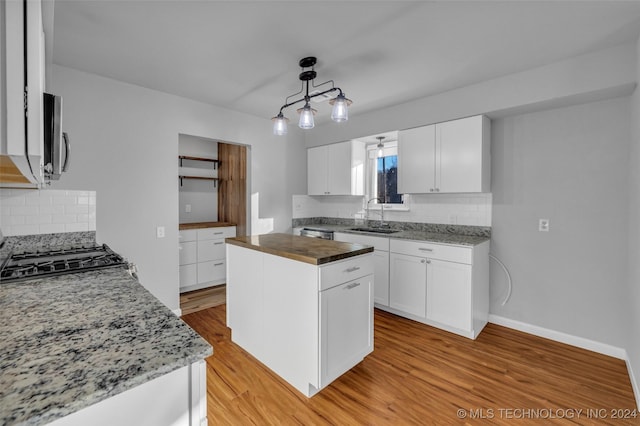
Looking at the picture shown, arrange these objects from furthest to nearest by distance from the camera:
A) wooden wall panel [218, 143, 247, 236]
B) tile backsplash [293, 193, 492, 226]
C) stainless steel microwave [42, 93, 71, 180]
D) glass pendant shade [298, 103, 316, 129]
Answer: wooden wall panel [218, 143, 247, 236]
tile backsplash [293, 193, 492, 226]
glass pendant shade [298, 103, 316, 129]
stainless steel microwave [42, 93, 71, 180]

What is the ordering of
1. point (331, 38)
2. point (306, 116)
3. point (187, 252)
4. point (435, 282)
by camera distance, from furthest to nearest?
point (187, 252) → point (435, 282) → point (306, 116) → point (331, 38)

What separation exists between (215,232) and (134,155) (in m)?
1.62

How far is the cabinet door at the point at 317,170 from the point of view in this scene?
4.31 meters

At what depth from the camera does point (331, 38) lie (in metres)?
2.01

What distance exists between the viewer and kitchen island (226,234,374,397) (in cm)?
187

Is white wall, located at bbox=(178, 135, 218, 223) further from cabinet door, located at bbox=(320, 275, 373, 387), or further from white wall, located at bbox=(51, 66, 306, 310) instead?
cabinet door, located at bbox=(320, 275, 373, 387)

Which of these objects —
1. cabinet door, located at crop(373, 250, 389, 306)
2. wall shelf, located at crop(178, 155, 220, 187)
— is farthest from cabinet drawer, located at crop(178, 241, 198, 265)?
cabinet door, located at crop(373, 250, 389, 306)

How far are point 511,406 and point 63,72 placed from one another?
4122 mm

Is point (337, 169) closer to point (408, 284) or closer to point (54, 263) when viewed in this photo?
point (408, 284)

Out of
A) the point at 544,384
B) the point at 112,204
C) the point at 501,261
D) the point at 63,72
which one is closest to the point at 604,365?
the point at 544,384

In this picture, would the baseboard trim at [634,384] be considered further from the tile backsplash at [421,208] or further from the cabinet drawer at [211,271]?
the cabinet drawer at [211,271]

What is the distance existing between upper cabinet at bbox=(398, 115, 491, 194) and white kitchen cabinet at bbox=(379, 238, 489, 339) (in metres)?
0.66

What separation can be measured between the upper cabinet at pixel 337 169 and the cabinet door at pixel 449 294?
1576 mm

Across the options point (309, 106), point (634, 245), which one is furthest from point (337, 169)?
point (634, 245)
